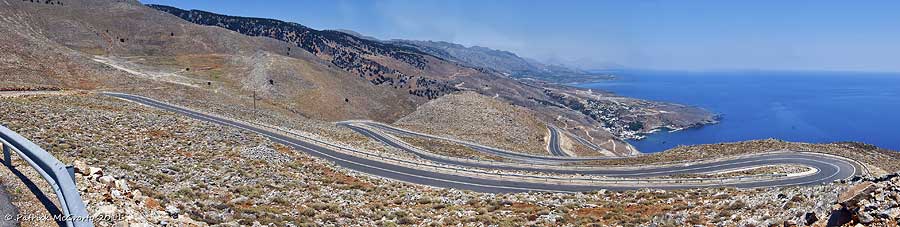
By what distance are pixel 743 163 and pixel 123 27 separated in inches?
5476

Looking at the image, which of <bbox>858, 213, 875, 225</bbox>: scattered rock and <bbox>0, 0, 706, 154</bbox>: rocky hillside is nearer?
<bbox>858, 213, 875, 225</bbox>: scattered rock

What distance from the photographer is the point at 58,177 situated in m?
7.42

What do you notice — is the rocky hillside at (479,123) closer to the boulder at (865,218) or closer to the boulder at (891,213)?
the boulder at (865,218)

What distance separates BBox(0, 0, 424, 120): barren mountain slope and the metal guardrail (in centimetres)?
6316

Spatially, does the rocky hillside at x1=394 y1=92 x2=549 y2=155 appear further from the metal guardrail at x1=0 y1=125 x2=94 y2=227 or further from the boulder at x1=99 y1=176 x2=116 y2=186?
the metal guardrail at x1=0 y1=125 x2=94 y2=227

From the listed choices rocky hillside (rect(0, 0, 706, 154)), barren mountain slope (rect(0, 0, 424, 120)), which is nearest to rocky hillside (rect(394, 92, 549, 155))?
rocky hillside (rect(0, 0, 706, 154))

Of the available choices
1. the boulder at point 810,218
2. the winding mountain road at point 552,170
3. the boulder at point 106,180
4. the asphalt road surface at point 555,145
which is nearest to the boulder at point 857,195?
the boulder at point 810,218

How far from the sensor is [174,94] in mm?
66438

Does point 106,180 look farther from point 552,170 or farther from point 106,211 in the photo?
point 552,170

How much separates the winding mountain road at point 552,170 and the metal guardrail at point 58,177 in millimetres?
23788

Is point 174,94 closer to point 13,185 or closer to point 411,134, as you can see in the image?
point 411,134

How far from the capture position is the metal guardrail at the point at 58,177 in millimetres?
6770

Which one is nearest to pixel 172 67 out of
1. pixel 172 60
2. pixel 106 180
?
pixel 172 60

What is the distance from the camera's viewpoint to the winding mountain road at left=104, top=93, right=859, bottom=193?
109 feet
